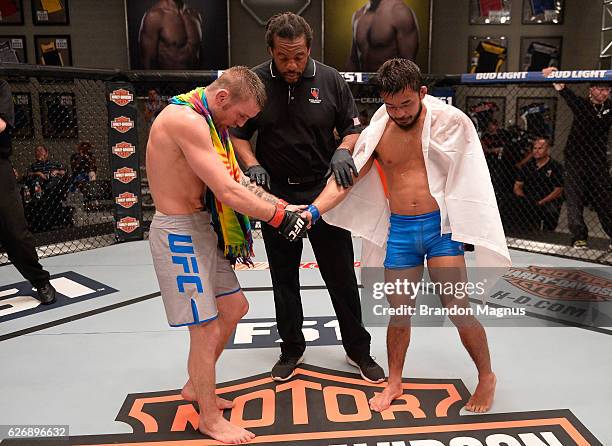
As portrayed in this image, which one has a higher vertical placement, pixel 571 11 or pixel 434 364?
pixel 571 11

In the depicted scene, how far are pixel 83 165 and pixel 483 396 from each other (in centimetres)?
551

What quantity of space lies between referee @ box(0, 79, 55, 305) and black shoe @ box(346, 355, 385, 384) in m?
2.14

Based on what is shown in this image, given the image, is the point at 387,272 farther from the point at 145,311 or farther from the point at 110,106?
the point at 110,106

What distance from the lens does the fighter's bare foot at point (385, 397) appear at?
215cm

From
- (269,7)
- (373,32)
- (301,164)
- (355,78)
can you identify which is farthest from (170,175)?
(269,7)

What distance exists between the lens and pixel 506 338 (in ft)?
9.31

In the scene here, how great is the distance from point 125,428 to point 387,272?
120cm

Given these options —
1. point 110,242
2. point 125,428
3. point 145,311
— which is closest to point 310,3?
point 110,242

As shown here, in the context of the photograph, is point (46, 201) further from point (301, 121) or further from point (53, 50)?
point (301, 121)

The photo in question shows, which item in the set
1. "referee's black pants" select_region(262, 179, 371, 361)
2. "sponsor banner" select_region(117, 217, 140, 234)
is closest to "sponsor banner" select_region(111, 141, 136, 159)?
"sponsor banner" select_region(117, 217, 140, 234)

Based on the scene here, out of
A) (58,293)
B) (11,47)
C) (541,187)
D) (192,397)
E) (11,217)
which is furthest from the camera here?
(11,47)

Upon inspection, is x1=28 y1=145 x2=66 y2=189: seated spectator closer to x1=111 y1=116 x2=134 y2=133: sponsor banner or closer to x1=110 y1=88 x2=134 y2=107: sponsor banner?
x1=111 y1=116 x2=134 y2=133: sponsor banner

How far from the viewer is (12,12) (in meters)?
7.28
